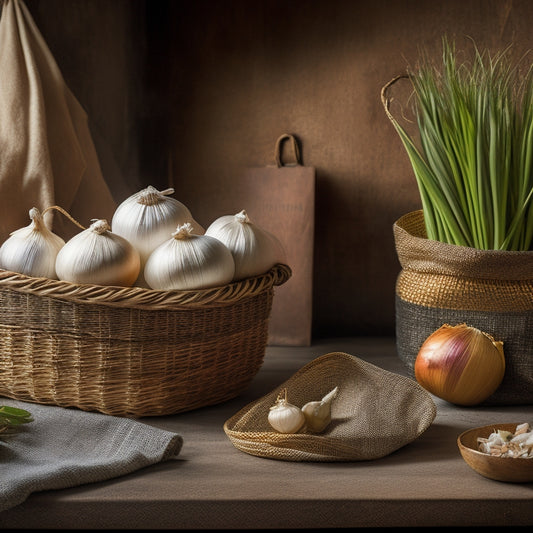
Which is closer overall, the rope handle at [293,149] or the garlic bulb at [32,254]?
the garlic bulb at [32,254]

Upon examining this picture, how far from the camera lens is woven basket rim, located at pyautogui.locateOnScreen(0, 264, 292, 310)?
2.91ft

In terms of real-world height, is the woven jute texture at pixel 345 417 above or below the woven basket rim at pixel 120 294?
below

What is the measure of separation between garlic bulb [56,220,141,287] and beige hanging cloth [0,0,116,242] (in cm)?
24

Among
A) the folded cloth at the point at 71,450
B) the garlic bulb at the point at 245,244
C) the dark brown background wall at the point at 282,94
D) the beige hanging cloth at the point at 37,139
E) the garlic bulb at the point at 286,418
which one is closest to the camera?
the folded cloth at the point at 71,450

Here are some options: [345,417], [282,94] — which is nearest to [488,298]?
[345,417]

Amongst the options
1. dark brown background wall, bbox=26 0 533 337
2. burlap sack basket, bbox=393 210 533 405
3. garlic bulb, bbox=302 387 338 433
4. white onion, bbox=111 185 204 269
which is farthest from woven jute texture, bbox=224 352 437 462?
dark brown background wall, bbox=26 0 533 337

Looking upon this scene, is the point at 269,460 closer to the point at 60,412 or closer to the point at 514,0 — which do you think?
the point at 60,412

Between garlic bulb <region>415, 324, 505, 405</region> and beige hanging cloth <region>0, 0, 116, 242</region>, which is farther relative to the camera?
beige hanging cloth <region>0, 0, 116, 242</region>

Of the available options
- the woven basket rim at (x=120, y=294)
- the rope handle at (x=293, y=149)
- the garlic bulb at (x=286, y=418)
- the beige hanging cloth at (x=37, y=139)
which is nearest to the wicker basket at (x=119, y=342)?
the woven basket rim at (x=120, y=294)

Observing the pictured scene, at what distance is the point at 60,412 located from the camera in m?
0.93

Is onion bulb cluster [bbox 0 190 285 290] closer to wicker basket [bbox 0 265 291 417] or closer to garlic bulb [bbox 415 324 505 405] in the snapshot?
wicker basket [bbox 0 265 291 417]

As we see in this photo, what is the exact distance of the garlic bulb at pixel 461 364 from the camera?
96cm

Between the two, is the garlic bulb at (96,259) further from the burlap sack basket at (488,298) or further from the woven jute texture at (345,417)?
the burlap sack basket at (488,298)

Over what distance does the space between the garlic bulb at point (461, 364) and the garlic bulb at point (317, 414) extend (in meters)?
0.16
